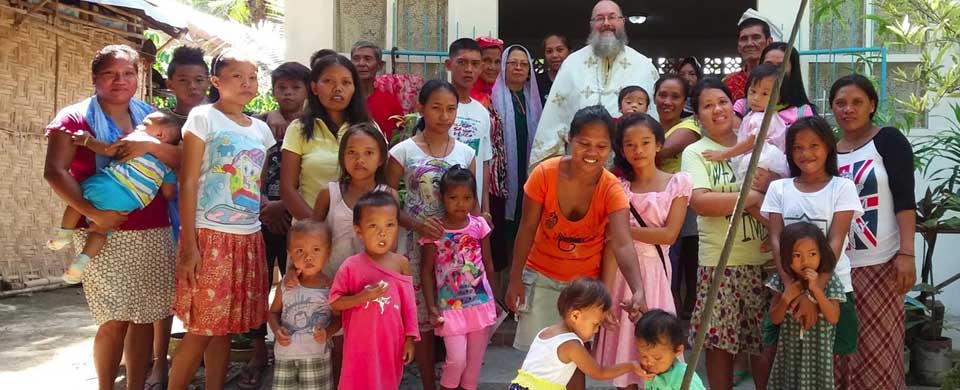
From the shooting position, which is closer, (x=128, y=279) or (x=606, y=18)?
(x=128, y=279)

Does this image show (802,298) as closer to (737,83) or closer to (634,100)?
(634,100)

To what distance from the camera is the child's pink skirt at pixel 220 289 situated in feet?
11.3

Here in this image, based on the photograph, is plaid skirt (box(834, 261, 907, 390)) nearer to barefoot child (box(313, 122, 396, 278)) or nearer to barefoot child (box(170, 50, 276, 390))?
barefoot child (box(313, 122, 396, 278))

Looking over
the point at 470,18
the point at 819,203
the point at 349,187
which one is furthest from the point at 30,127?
the point at 819,203

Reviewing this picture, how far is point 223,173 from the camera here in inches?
137

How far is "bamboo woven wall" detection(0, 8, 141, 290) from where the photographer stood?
765cm

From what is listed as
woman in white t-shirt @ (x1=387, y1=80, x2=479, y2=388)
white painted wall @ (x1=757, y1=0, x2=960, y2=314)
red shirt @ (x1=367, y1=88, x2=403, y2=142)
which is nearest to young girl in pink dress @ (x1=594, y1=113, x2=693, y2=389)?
woman in white t-shirt @ (x1=387, y1=80, x2=479, y2=388)

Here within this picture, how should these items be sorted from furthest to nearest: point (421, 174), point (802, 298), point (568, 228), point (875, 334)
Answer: point (421, 174), point (875, 334), point (568, 228), point (802, 298)

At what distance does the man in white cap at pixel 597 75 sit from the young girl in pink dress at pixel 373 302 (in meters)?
1.63

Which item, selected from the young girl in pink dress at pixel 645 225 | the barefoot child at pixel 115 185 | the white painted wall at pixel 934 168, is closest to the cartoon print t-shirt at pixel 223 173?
the barefoot child at pixel 115 185

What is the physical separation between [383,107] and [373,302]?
1818mm

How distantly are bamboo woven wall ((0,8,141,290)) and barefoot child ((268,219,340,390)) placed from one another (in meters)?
5.57

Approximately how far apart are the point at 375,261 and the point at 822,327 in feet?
6.29

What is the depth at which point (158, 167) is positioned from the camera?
3.63 metres
